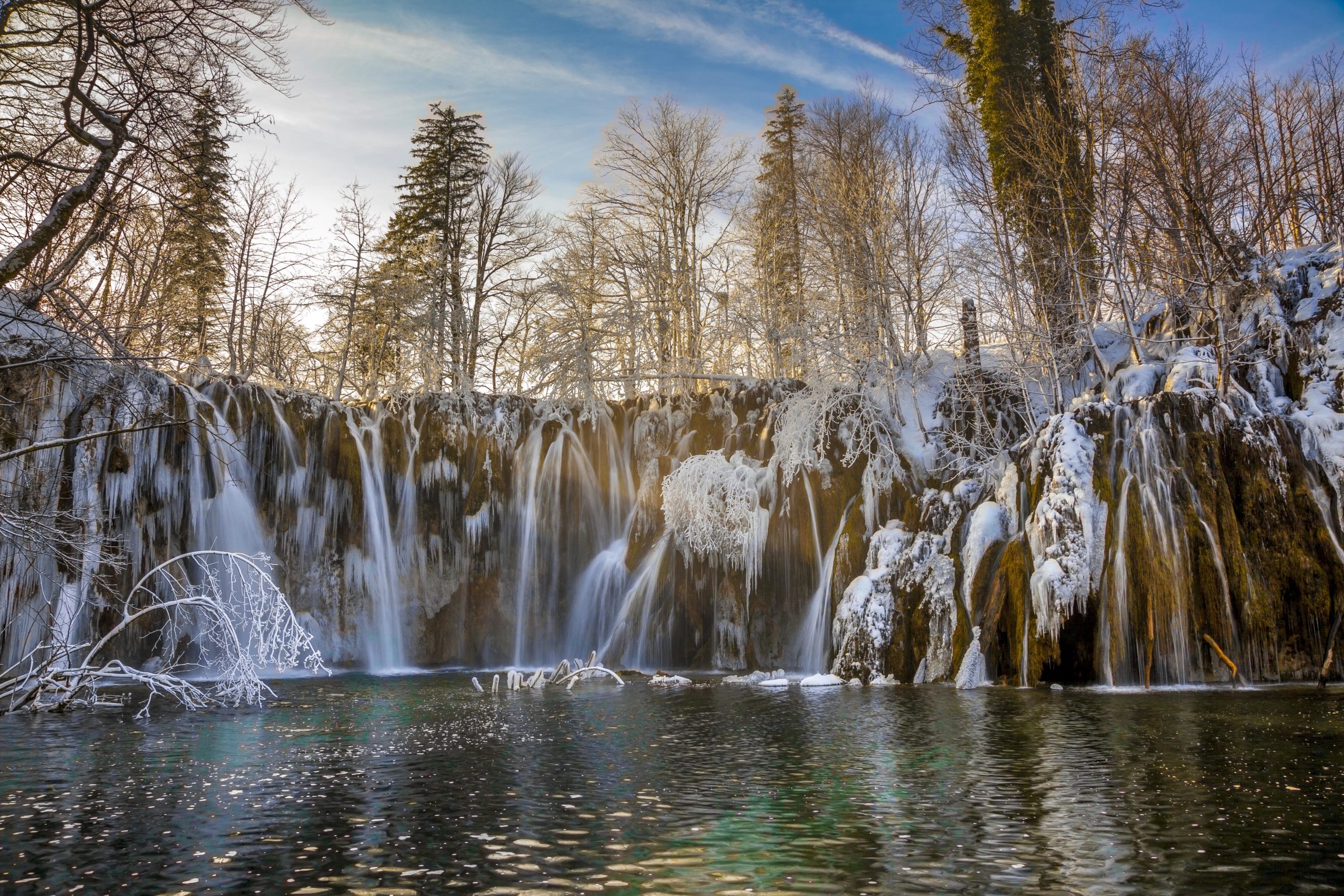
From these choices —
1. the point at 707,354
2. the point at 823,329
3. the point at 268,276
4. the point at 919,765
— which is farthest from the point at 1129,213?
the point at 268,276

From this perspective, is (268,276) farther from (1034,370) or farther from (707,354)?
(1034,370)

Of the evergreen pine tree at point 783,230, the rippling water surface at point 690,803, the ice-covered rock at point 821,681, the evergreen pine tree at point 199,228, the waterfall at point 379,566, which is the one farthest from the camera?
Answer: the evergreen pine tree at point 783,230

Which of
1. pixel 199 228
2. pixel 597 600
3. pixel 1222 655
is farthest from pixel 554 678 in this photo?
pixel 1222 655

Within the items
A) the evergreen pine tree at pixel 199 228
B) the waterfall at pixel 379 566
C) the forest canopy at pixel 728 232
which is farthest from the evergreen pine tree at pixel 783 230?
the evergreen pine tree at pixel 199 228

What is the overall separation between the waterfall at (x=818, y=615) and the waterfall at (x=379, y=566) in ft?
29.0

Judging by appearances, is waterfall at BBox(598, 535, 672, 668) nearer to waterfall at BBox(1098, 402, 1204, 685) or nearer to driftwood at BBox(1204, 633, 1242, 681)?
waterfall at BBox(1098, 402, 1204, 685)

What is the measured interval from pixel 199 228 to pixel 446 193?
71.0ft

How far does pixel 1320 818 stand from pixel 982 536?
9.51 metres

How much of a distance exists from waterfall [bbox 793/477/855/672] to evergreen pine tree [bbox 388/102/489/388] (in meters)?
14.7

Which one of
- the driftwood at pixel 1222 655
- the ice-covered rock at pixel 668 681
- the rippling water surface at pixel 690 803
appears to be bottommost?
the ice-covered rock at pixel 668 681

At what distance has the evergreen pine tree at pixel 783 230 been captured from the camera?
21625mm

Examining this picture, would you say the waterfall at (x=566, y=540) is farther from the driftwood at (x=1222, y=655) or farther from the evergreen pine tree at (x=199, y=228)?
the driftwood at (x=1222, y=655)

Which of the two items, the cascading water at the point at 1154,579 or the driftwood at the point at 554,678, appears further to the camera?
the driftwood at the point at 554,678

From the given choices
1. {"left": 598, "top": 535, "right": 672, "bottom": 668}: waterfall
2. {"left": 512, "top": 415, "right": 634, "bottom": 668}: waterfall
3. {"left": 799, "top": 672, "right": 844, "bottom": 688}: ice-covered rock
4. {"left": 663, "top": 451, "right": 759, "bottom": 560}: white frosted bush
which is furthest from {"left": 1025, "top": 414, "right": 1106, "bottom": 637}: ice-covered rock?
{"left": 512, "top": 415, "right": 634, "bottom": 668}: waterfall
